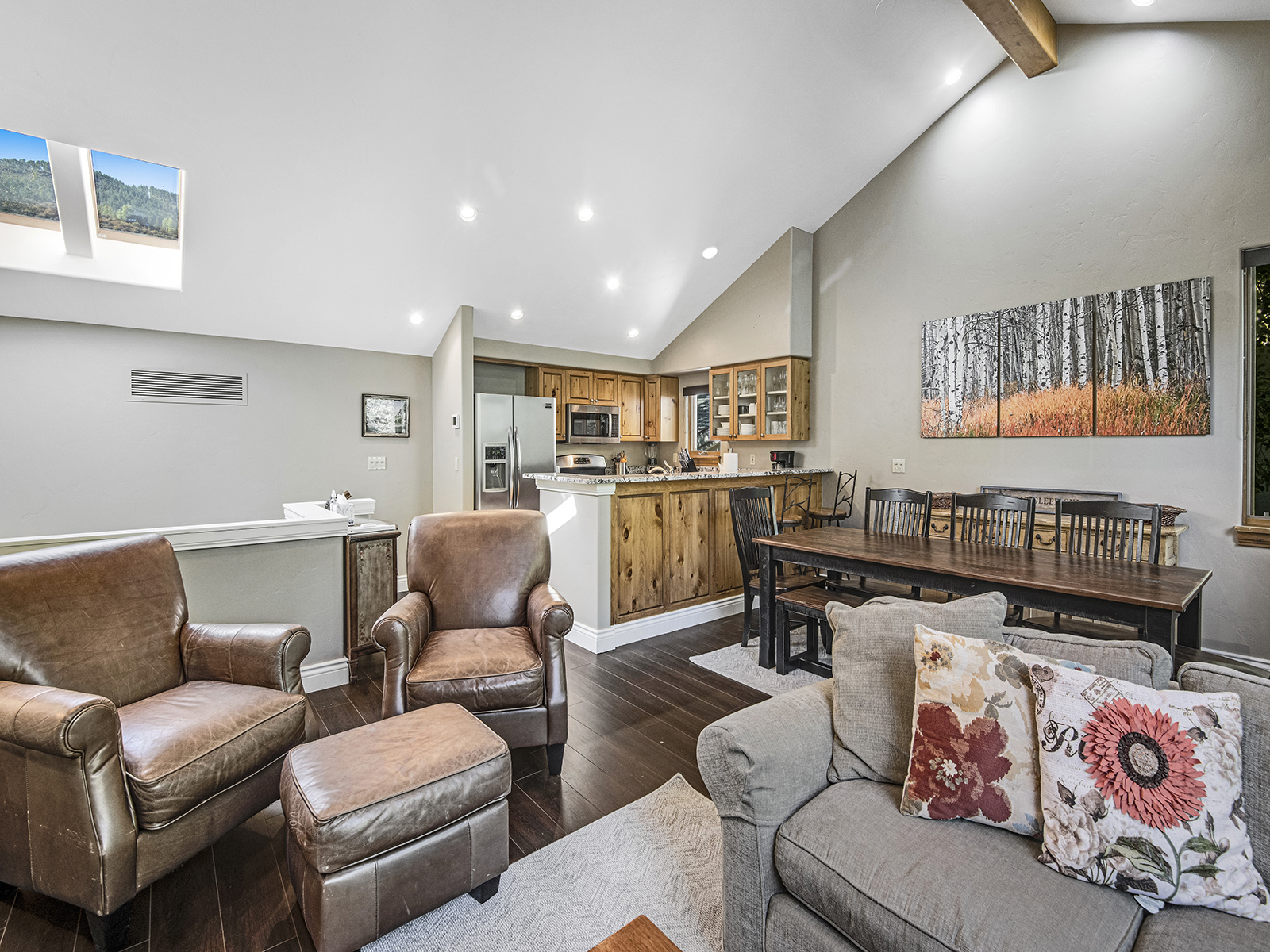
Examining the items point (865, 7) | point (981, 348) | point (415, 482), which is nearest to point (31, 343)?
point (415, 482)

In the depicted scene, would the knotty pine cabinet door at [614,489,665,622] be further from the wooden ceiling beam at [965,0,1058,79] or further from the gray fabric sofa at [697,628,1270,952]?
the wooden ceiling beam at [965,0,1058,79]

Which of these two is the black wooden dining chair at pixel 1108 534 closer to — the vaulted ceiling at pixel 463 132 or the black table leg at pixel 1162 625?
the black table leg at pixel 1162 625

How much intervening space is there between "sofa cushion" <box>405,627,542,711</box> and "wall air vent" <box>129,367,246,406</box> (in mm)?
3659

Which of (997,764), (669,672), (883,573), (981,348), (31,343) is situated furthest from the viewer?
(981,348)

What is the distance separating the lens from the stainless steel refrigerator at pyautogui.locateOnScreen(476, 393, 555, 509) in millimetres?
5332

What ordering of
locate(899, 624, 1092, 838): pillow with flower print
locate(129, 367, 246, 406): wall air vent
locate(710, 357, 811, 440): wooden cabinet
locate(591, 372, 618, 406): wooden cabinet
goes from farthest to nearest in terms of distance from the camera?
locate(591, 372, 618, 406): wooden cabinet < locate(710, 357, 811, 440): wooden cabinet < locate(129, 367, 246, 406): wall air vent < locate(899, 624, 1092, 838): pillow with flower print

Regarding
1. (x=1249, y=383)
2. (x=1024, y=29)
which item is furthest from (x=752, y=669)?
(x=1024, y=29)

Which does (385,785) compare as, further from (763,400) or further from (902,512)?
(763,400)

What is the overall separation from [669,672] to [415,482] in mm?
3496

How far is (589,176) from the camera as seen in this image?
14.0 feet

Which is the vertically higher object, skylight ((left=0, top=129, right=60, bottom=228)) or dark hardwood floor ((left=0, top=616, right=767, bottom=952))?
skylight ((left=0, top=129, right=60, bottom=228))

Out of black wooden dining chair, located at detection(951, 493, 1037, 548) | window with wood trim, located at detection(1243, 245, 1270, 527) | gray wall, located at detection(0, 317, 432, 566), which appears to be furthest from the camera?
gray wall, located at detection(0, 317, 432, 566)

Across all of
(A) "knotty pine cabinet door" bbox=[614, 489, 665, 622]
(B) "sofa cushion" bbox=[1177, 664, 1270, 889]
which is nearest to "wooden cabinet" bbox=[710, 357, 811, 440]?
(A) "knotty pine cabinet door" bbox=[614, 489, 665, 622]

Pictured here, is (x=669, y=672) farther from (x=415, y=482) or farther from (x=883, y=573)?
(x=415, y=482)
